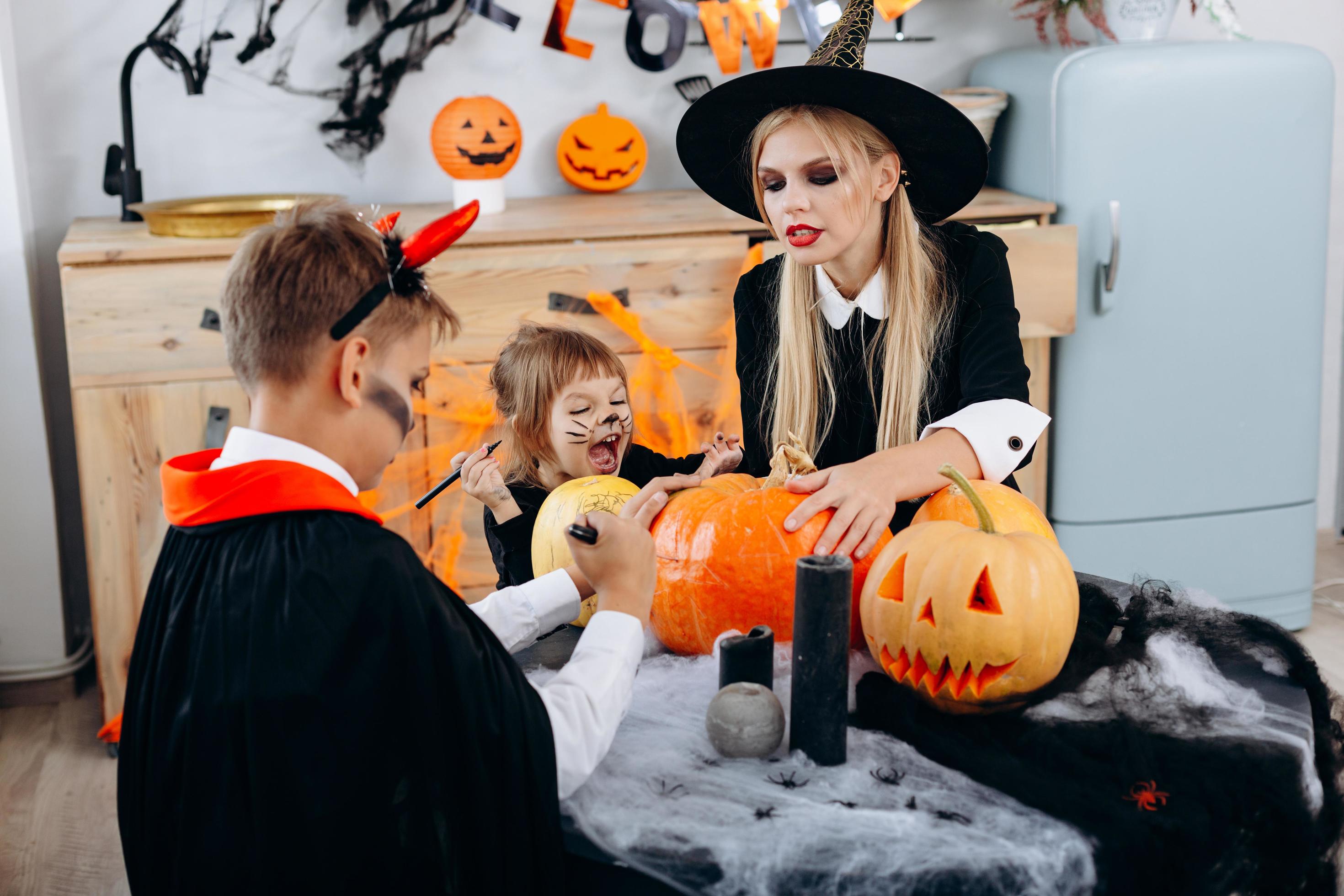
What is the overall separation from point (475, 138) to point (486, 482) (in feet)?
4.00

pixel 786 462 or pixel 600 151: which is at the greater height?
pixel 600 151

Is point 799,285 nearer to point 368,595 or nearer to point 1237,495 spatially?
point 368,595

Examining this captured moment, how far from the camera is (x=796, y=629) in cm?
82

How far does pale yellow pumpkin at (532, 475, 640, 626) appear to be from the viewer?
1148mm

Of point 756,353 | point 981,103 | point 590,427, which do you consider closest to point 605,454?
point 590,427

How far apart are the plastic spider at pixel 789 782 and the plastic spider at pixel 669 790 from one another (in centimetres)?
6

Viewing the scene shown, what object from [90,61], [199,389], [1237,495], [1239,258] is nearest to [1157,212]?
[1239,258]

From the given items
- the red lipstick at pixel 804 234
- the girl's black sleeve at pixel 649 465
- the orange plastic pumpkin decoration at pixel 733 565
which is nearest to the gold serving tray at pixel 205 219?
the girl's black sleeve at pixel 649 465

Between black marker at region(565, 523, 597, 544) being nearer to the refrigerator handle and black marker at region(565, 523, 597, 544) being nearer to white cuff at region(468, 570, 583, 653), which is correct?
white cuff at region(468, 570, 583, 653)

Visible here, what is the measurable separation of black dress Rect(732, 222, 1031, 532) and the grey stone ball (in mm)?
633

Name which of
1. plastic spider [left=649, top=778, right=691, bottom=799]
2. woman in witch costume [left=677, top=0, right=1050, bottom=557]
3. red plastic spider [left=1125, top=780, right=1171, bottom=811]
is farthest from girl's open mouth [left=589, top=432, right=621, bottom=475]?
red plastic spider [left=1125, top=780, right=1171, bottom=811]

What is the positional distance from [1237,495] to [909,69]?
1.29 m

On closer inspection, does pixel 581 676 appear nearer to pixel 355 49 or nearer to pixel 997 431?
pixel 997 431

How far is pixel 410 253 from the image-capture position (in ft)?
2.81
